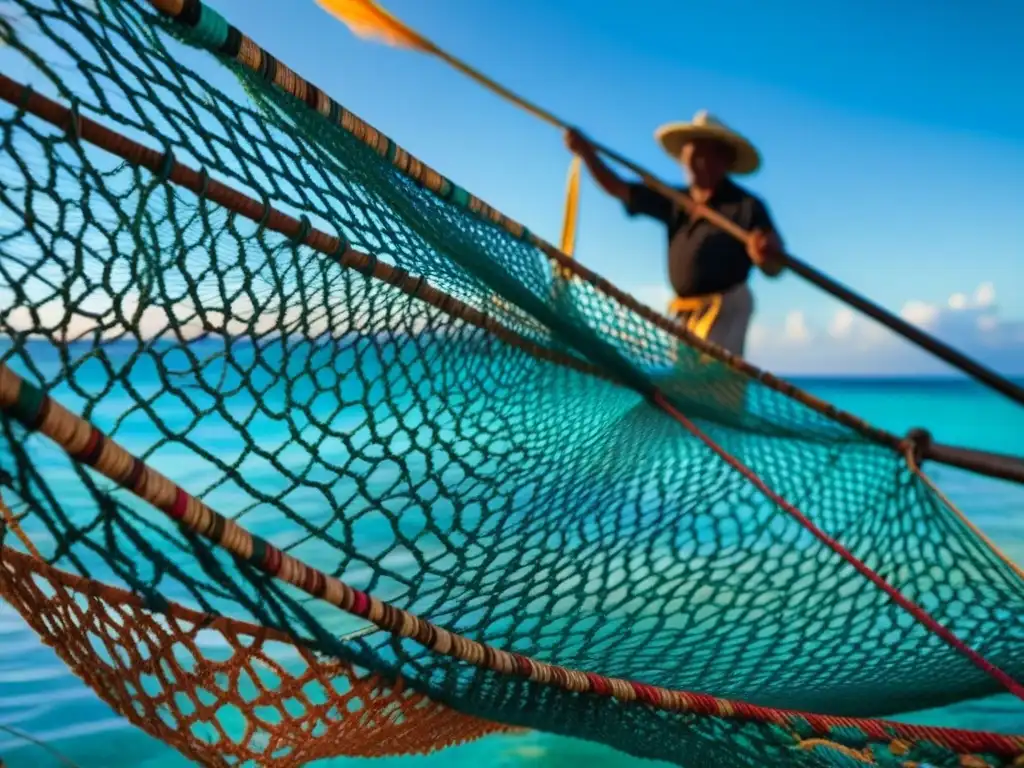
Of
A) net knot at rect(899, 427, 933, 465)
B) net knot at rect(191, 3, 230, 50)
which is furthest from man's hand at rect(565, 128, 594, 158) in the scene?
net knot at rect(191, 3, 230, 50)

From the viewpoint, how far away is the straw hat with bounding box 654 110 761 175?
3.31 meters

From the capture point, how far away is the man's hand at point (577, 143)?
3.31 metres

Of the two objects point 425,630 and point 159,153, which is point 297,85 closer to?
point 159,153

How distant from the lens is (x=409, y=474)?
1.54 meters

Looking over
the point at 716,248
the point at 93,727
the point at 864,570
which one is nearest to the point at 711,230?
the point at 716,248

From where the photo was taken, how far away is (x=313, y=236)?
4.90 ft

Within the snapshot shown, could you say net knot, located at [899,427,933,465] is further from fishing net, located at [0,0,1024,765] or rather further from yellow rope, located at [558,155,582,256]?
yellow rope, located at [558,155,582,256]

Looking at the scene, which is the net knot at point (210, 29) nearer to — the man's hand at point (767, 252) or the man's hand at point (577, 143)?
the man's hand at point (767, 252)

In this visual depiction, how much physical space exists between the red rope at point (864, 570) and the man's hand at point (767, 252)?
64 centimetres

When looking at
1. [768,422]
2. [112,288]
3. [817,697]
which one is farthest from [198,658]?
[768,422]

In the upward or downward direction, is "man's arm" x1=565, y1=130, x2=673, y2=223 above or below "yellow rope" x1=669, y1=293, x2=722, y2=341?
above

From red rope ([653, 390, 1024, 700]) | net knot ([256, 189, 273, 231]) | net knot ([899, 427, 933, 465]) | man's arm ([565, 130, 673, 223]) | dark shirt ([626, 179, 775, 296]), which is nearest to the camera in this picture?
net knot ([256, 189, 273, 231])

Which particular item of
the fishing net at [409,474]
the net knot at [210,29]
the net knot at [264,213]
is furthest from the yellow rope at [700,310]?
the net knot at [210,29]

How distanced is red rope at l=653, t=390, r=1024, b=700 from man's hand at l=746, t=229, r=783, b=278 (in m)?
0.64
